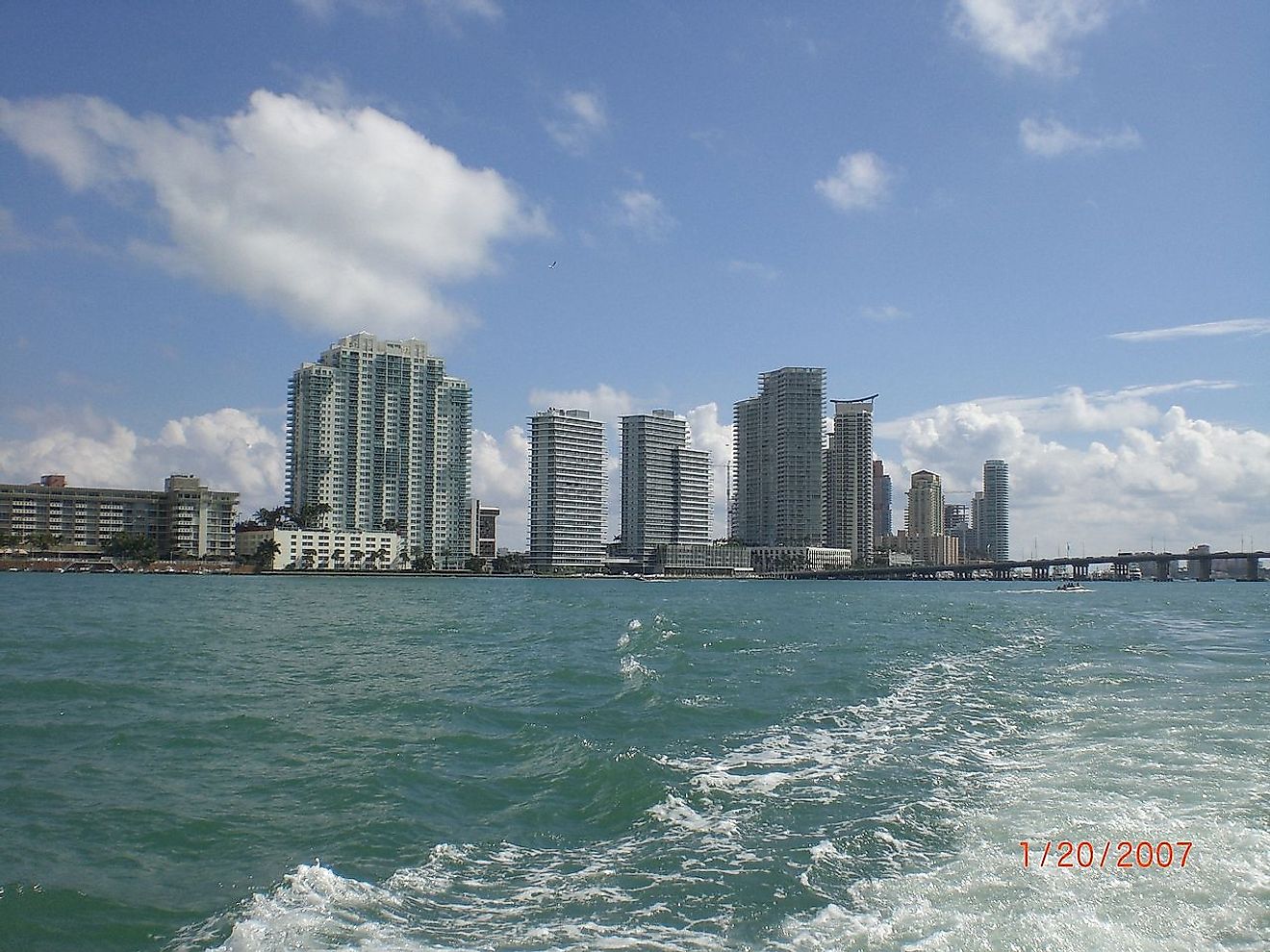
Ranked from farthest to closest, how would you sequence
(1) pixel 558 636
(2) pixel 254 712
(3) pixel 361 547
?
(3) pixel 361 547
(1) pixel 558 636
(2) pixel 254 712

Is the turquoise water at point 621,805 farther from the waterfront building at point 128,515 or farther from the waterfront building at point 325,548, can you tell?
the waterfront building at point 128,515

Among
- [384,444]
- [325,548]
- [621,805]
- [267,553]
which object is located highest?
[384,444]

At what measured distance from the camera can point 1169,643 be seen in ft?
115

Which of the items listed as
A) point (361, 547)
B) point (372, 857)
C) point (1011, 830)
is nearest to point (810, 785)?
point (1011, 830)

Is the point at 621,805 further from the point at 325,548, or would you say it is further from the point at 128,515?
the point at 128,515

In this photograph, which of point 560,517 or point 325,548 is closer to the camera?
point 325,548

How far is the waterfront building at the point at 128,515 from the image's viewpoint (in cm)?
15812

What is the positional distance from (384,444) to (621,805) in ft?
575

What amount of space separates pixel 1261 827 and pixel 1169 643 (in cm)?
2787

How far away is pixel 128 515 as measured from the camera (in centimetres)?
16600

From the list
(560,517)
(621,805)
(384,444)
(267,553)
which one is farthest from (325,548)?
(621,805)

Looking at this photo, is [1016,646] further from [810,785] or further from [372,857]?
[372,857]

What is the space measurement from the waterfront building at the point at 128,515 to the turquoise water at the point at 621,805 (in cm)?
15418

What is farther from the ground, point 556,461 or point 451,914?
point 556,461
